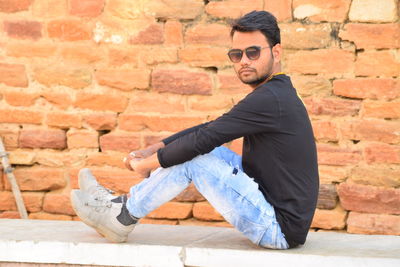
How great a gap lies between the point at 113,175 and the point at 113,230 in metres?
1.46

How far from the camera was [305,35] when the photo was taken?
445 centimetres

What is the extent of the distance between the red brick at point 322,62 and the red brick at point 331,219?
33.0 inches

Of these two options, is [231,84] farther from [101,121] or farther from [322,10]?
[101,121]

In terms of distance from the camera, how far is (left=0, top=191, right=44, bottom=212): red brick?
4887mm

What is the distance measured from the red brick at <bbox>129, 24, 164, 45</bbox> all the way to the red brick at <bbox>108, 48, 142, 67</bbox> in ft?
0.24

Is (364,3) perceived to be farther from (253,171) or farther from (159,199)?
(159,199)

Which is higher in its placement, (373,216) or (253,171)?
(253,171)

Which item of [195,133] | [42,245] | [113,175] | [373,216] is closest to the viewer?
[195,133]

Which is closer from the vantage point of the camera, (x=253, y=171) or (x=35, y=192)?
(x=253, y=171)

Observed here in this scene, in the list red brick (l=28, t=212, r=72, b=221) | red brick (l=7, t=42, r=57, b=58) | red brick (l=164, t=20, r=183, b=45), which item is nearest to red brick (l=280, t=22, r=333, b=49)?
red brick (l=164, t=20, r=183, b=45)

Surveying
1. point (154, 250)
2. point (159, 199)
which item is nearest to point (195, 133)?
point (159, 199)

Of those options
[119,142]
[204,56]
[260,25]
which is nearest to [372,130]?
[204,56]

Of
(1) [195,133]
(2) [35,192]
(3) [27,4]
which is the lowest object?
(2) [35,192]

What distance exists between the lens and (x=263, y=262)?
3133mm
